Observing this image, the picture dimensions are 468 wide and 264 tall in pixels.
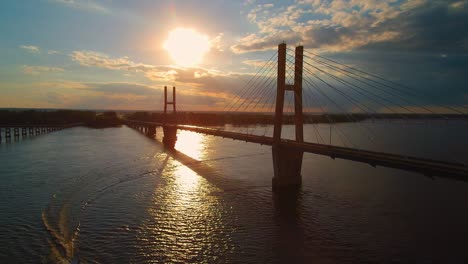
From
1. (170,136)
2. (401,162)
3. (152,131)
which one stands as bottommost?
(152,131)

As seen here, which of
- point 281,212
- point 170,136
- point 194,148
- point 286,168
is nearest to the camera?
point 281,212

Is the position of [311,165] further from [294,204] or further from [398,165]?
[398,165]

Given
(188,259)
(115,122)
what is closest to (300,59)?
(188,259)

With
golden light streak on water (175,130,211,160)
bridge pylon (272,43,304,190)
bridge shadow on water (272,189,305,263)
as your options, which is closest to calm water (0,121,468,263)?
bridge shadow on water (272,189,305,263)

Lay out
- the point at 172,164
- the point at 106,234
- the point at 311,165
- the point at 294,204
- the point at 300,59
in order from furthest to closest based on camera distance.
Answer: the point at 172,164 → the point at 311,165 → the point at 300,59 → the point at 294,204 → the point at 106,234

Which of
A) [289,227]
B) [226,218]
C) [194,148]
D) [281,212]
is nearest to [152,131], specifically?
[194,148]

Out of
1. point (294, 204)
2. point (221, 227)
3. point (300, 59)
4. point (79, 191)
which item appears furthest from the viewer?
point (300, 59)

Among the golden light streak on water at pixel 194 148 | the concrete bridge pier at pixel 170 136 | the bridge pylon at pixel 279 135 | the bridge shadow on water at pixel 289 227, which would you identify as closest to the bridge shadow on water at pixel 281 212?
the bridge shadow on water at pixel 289 227

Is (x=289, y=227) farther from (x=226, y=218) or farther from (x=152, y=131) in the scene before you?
(x=152, y=131)
